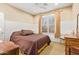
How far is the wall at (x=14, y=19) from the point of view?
1.83 metres

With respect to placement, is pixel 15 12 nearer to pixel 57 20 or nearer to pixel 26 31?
pixel 26 31

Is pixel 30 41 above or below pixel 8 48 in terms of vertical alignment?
above

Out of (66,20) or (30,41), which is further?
(66,20)

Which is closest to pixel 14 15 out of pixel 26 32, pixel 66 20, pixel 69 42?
pixel 26 32

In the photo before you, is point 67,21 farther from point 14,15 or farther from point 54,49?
point 14,15

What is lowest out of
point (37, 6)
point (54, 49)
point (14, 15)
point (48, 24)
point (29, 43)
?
point (54, 49)

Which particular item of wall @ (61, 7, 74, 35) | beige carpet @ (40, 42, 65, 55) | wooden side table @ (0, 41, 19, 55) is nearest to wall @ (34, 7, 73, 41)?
wall @ (61, 7, 74, 35)

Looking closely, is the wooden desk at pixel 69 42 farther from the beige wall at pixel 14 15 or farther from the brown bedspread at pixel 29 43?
the beige wall at pixel 14 15

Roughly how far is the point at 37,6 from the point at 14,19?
439 mm

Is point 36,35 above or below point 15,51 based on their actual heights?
above

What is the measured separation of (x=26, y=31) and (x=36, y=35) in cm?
18

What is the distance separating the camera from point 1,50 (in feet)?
5.63

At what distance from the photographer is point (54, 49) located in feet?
6.08
